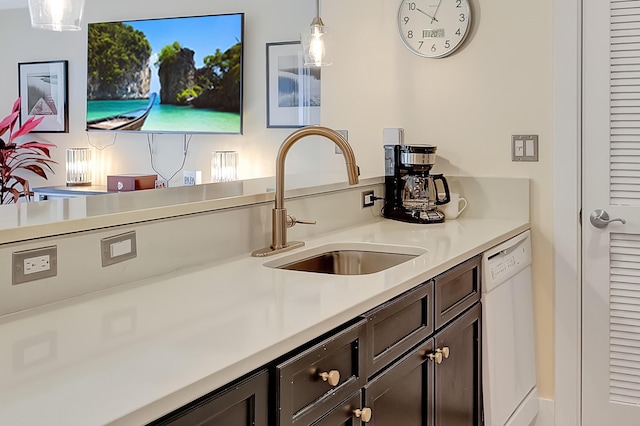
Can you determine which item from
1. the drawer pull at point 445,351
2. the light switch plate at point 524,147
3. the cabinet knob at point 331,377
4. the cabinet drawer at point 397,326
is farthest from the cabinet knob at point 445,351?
the light switch plate at point 524,147

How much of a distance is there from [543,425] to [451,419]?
38.6 inches

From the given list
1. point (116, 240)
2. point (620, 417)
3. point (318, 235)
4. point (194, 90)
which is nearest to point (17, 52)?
point (194, 90)

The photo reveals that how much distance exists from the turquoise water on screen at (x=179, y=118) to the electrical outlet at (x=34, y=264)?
11.4 ft

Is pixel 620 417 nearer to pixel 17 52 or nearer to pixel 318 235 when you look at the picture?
pixel 318 235

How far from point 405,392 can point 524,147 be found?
1.50m

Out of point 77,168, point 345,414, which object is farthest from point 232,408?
point 77,168

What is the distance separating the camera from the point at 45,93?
5727 mm

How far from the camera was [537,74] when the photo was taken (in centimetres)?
277

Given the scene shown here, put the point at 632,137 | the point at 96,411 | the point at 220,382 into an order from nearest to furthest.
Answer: the point at 96,411
the point at 220,382
the point at 632,137

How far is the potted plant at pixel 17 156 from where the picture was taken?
181 inches

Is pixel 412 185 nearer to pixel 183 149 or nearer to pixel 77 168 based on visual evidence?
pixel 183 149

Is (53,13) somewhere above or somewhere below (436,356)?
above

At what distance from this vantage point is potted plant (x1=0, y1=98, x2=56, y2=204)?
4609mm

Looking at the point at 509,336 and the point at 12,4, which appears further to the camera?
the point at 12,4
